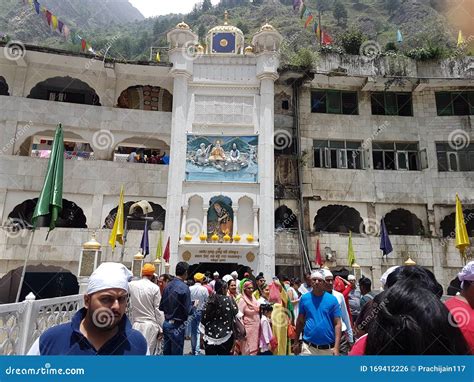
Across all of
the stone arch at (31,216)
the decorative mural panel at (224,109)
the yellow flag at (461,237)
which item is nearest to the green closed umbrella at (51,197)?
the stone arch at (31,216)

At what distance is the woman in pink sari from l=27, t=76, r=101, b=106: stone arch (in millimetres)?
19427

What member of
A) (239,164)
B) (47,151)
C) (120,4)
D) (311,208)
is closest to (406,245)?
(311,208)

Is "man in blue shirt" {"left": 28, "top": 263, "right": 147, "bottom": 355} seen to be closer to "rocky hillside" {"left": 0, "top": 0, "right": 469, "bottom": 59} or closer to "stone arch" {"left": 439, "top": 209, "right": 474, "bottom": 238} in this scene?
"stone arch" {"left": 439, "top": 209, "right": 474, "bottom": 238}

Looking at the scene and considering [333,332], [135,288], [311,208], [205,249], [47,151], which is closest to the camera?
[333,332]

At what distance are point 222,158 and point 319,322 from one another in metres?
15.0

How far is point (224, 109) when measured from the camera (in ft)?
64.6

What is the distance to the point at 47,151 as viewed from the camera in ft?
70.7

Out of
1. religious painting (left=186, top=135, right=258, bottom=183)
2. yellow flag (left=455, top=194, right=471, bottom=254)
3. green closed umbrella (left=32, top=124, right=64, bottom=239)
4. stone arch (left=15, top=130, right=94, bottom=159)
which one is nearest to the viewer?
green closed umbrella (left=32, top=124, right=64, bottom=239)

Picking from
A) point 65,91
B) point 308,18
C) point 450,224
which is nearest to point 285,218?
point 450,224

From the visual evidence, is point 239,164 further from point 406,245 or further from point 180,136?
point 406,245

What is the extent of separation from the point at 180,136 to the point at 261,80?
541 cm

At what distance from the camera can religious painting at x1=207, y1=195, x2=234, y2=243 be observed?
1803cm

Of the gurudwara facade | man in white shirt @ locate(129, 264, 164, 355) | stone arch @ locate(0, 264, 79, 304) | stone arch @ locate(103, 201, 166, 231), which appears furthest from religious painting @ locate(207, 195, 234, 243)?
man in white shirt @ locate(129, 264, 164, 355)

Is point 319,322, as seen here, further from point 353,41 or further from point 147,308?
→ point 353,41
